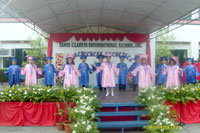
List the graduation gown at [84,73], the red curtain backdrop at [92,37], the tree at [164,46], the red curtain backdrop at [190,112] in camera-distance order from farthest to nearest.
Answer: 1. the tree at [164,46]
2. the red curtain backdrop at [92,37]
3. the graduation gown at [84,73]
4. the red curtain backdrop at [190,112]

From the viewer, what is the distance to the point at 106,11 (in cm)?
902

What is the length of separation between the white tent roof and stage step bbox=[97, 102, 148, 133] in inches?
152

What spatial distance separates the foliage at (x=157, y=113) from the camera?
4957 millimetres

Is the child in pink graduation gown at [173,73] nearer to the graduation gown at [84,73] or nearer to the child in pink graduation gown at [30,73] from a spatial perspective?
the graduation gown at [84,73]

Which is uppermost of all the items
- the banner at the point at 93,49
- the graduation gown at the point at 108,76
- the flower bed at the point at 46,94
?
the banner at the point at 93,49

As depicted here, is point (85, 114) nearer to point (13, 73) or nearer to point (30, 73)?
point (30, 73)

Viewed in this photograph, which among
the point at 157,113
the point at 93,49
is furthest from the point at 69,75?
the point at 93,49

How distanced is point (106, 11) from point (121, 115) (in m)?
5.13

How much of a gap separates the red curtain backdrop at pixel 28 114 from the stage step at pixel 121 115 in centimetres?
111

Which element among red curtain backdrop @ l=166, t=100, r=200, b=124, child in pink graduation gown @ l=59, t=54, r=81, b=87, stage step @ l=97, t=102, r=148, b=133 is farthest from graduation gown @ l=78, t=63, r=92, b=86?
red curtain backdrop @ l=166, t=100, r=200, b=124

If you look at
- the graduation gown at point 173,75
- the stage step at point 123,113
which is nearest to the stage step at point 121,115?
the stage step at point 123,113

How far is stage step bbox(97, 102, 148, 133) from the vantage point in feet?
17.9

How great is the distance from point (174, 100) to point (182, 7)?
3.47m

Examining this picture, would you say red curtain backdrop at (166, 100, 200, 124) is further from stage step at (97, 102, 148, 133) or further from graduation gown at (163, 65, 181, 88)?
graduation gown at (163, 65, 181, 88)
